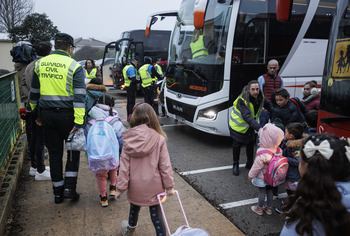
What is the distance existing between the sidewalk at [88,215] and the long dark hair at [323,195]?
1.93m

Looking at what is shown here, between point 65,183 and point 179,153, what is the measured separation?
2828mm

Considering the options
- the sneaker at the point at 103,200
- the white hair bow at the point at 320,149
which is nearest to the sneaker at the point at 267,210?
the sneaker at the point at 103,200

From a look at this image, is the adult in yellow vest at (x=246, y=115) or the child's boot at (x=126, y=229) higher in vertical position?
the adult in yellow vest at (x=246, y=115)

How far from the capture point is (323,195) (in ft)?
4.87

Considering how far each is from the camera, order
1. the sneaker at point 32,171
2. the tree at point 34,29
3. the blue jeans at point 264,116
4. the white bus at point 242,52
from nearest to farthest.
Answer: the sneaker at point 32,171
the blue jeans at point 264,116
the white bus at point 242,52
the tree at point 34,29

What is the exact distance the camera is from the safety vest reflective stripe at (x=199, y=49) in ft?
21.2

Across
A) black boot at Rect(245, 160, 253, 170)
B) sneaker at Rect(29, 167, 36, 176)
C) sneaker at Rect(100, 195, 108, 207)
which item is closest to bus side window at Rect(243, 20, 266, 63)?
black boot at Rect(245, 160, 253, 170)

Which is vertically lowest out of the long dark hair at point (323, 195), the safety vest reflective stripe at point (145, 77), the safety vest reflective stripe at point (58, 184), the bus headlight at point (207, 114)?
the safety vest reflective stripe at point (58, 184)

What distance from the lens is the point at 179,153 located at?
6.20m

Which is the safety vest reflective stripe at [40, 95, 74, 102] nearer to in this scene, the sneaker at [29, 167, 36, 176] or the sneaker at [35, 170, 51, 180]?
the sneaker at [35, 170, 51, 180]

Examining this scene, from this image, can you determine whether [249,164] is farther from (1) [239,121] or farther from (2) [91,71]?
(2) [91,71]

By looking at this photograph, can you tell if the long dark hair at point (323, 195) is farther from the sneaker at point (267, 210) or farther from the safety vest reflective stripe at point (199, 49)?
the safety vest reflective stripe at point (199, 49)

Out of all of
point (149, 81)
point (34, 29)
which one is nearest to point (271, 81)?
point (149, 81)

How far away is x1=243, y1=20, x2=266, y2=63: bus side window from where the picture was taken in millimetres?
6176
